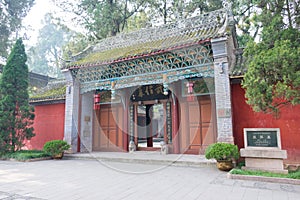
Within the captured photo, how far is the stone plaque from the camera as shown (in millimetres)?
4447

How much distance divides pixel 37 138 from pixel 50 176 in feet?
18.2

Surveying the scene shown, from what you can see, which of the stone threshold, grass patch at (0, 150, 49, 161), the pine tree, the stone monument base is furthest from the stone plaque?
the pine tree

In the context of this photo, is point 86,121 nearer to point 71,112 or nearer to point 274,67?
point 71,112

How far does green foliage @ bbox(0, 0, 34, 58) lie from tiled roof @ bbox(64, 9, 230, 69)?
6183mm

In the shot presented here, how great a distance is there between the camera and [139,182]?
3.91 m

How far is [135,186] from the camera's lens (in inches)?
143

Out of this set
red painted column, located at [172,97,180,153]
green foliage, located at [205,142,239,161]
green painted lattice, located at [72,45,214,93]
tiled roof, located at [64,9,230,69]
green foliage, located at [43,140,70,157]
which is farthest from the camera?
red painted column, located at [172,97,180,153]

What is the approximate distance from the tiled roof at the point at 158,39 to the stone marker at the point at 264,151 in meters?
2.64

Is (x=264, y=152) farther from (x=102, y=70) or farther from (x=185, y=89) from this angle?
(x=102, y=70)

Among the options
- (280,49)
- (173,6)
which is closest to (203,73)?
(280,49)

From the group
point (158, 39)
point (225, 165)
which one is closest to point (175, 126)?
point (225, 165)

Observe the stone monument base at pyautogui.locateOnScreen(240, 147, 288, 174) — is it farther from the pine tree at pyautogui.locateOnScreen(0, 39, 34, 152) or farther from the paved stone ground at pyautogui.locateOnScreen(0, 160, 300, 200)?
the pine tree at pyautogui.locateOnScreen(0, 39, 34, 152)

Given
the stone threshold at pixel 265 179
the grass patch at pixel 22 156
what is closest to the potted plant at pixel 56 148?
the grass patch at pixel 22 156

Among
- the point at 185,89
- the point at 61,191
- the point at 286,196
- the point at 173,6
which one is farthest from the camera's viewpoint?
the point at 173,6
